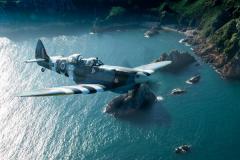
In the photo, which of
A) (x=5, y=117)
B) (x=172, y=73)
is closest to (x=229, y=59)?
(x=172, y=73)

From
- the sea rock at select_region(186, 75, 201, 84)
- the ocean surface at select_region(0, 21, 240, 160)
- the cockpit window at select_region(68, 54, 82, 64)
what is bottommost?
the ocean surface at select_region(0, 21, 240, 160)

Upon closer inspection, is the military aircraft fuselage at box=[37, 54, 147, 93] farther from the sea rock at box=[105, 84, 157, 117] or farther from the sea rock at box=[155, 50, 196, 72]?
the sea rock at box=[155, 50, 196, 72]

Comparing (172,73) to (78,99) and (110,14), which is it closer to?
(78,99)

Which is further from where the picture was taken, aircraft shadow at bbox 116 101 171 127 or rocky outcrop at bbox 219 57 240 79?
rocky outcrop at bbox 219 57 240 79

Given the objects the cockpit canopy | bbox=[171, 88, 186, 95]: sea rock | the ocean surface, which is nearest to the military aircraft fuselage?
the cockpit canopy

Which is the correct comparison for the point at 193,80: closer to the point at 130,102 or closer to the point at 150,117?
the point at 150,117

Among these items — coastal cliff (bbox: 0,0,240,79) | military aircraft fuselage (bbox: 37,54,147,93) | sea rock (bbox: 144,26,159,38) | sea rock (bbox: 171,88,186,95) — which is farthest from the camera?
sea rock (bbox: 144,26,159,38)

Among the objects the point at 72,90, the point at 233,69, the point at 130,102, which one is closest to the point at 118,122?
the point at 130,102
